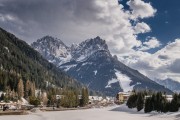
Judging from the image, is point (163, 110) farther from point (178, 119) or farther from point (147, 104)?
point (178, 119)

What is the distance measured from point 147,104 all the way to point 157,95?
8.28 metres

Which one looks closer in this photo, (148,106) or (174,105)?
(174,105)

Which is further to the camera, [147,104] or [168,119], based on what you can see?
[147,104]

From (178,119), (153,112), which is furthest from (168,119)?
(153,112)

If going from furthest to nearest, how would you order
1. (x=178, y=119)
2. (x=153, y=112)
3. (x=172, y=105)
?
(x=153, y=112)
(x=172, y=105)
(x=178, y=119)

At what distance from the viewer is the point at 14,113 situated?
18888cm

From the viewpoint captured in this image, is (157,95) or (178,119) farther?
(157,95)

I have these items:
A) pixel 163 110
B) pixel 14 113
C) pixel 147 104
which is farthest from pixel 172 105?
pixel 14 113

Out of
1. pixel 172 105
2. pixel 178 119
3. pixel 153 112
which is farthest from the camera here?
pixel 153 112

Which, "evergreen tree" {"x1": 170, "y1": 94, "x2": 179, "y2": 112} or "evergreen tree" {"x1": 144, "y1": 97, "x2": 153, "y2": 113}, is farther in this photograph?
"evergreen tree" {"x1": 144, "y1": 97, "x2": 153, "y2": 113}

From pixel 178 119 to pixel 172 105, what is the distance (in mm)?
39856

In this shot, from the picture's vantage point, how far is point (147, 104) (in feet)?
620

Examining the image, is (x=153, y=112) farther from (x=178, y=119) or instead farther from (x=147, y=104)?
(x=178, y=119)

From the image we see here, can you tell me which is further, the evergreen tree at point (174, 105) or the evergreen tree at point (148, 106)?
the evergreen tree at point (148, 106)
